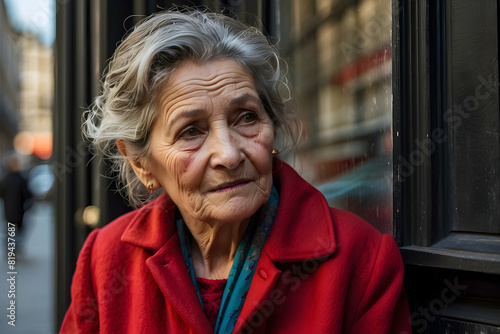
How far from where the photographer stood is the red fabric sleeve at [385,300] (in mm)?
1565

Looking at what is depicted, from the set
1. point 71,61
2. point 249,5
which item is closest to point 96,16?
point 71,61

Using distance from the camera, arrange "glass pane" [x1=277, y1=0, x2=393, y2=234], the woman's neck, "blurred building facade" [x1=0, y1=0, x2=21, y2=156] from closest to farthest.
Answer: the woman's neck < "glass pane" [x1=277, y1=0, x2=393, y2=234] < "blurred building facade" [x1=0, y1=0, x2=21, y2=156]

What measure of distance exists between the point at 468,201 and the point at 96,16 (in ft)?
6.25

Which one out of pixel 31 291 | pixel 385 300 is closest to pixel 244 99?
pixel 385 300

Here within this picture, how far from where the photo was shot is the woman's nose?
154 cm

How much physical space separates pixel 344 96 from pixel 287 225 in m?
0.80

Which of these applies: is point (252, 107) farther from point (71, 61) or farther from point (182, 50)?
point (71, 61)

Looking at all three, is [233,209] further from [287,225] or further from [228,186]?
[287,225]

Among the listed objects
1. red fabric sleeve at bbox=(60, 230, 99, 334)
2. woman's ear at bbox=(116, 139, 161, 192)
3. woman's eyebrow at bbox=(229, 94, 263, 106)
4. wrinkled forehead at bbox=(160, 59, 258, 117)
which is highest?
wrinkled forehead at bbox=(160, 59, 258, 117)

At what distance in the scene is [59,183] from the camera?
2.62m

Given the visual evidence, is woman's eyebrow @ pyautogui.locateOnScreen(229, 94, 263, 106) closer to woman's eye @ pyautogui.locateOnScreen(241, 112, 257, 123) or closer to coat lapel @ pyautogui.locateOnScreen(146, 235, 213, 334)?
woman's eye @ pyautogui.locateOnScreen(241, 112, 257, 123)

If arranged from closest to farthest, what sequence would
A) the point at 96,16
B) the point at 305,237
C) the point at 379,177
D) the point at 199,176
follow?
the point at 199,176 → the point at 305,237 → the point at 379,177 → the point at 96,16

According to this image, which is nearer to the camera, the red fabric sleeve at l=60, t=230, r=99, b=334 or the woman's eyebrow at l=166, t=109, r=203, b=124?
the woman's eyebrow at l=166, t=109, r=203, b=124

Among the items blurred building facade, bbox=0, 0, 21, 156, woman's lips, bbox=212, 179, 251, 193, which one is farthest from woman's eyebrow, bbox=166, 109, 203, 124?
blurred building facade, bbox=0, 0, 21, 156
